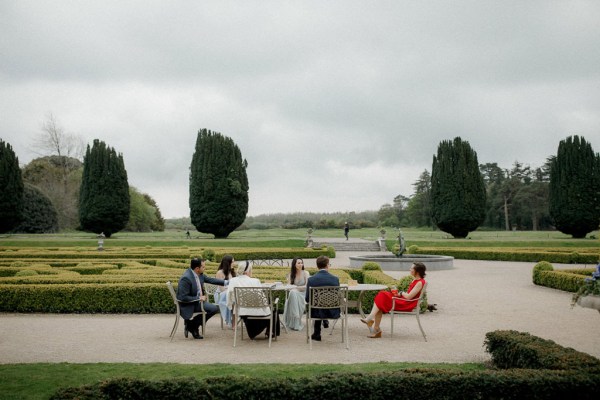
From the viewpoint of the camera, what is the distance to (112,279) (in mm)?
11945

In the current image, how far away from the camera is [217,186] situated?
136ft

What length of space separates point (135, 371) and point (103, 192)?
37899mm

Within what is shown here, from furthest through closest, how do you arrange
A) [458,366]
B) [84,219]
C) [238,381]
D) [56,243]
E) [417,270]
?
1. [84,219]
2. [56,243]
3. [417,270]
4. [458,366]
5. [238,381]

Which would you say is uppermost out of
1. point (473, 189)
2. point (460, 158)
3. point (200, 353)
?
point (460, 158)

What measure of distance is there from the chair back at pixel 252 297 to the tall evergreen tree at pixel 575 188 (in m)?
39.0

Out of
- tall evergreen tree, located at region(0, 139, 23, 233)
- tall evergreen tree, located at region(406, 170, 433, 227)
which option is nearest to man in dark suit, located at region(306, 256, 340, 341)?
tall evergreen tree, located at region(0, 139, 23, 233)

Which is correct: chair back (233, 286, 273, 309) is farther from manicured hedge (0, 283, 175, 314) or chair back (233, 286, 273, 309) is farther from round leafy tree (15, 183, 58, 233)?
round leafy tree (15, 183, 58, 233)

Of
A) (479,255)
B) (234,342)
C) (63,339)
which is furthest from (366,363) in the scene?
(479,255)

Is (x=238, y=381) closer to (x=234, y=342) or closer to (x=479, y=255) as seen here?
(x=234, y=342)

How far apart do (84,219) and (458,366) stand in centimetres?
3996

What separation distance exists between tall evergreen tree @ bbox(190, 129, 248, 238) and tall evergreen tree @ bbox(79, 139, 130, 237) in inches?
229

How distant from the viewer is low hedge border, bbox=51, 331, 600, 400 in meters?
4.53

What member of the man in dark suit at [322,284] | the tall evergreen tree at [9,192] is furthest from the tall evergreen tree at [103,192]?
the man in dark suit at [322,284]

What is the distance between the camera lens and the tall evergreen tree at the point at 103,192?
40.7 m
